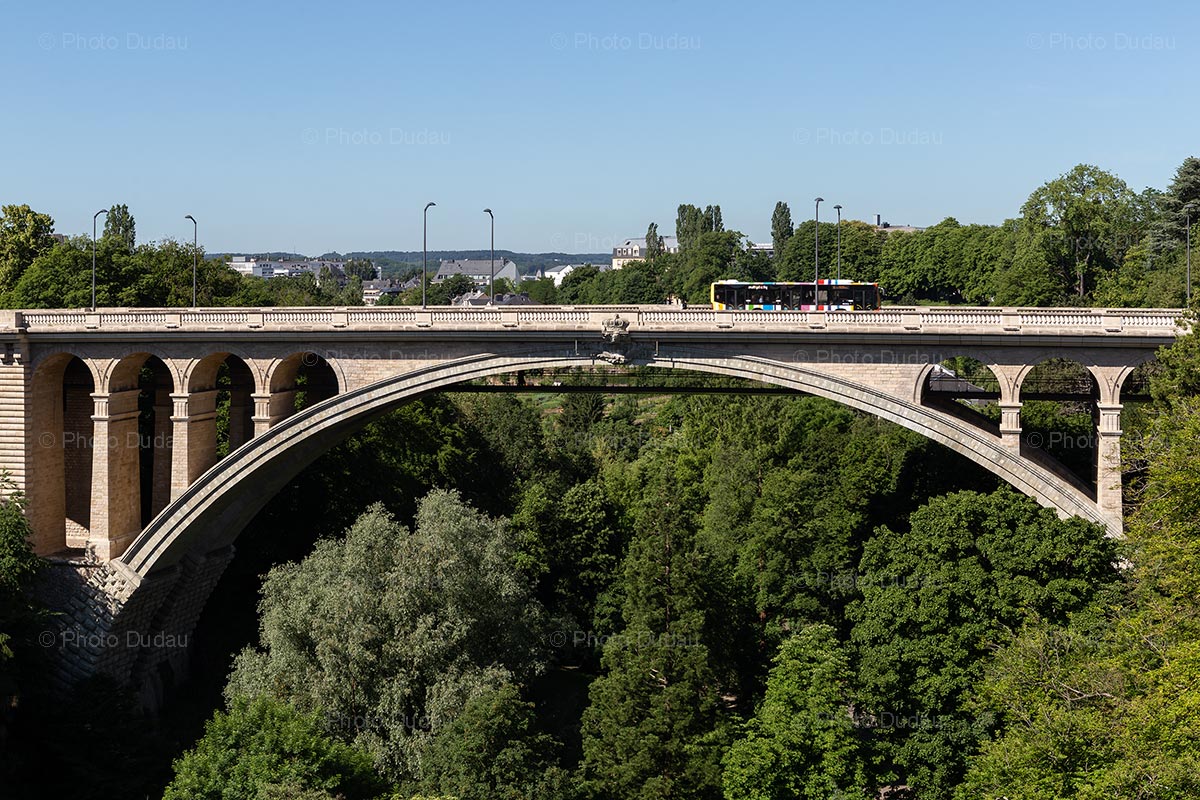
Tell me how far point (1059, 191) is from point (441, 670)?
53.5 m

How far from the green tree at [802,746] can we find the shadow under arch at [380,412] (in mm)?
7035

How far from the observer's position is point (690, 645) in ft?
107

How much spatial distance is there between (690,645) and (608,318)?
916 centimetres

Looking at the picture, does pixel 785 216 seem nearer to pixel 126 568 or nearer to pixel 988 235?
pixel 988 235

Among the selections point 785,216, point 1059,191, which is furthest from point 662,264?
point 1059,191

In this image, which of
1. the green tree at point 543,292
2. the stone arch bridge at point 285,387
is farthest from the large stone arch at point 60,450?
the green tree at point 543,292

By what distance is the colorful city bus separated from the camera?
44.0 meters

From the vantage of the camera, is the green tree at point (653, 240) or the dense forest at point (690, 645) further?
the green tree at point (653, 240)

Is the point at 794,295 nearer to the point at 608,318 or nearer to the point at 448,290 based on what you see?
the point at 608,318

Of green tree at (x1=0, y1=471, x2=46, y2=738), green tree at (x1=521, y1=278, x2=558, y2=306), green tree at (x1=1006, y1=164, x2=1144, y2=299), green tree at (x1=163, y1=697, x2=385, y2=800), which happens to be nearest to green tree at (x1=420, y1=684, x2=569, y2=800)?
green tree at (x1=163, y1=697, x2=385, y2=800)

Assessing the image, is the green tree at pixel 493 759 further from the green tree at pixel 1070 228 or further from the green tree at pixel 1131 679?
the green tree at pixel 1070 228

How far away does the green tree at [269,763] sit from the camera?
1056 inches

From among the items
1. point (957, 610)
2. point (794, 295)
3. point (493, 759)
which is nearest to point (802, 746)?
point (957, 610)

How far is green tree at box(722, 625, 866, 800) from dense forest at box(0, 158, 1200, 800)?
7 centimetres
